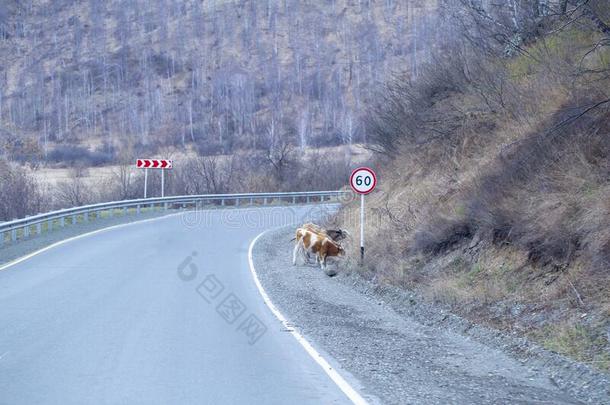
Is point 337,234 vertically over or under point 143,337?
over

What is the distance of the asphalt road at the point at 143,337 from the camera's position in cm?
761

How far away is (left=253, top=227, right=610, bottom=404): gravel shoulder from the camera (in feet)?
25.6

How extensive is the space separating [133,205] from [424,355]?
A: 2989cm

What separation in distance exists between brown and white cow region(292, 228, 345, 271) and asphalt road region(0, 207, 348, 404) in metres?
1.73

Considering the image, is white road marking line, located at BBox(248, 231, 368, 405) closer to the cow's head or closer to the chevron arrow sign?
the cow's head

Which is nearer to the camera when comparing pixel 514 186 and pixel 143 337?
pixel 143 337

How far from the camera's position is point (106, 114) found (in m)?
81.5

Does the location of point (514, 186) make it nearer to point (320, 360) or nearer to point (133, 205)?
point (320, 360)

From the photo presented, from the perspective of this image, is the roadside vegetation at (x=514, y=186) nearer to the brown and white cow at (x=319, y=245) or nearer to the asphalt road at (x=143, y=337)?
the brown and white cow at (x=319, y=245)

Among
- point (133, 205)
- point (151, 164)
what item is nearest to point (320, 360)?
point (133, 205)

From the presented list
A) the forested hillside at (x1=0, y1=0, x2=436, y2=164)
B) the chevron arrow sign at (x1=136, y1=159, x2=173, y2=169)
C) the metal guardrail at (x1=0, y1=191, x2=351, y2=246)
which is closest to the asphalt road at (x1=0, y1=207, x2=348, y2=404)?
the metal guardrail at (x1=0, y1=191, x2=351, y2=246)

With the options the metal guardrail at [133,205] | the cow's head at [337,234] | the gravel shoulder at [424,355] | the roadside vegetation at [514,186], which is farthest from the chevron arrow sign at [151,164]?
the gravel shoulder at [424,355]

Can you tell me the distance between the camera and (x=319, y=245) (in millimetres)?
19328

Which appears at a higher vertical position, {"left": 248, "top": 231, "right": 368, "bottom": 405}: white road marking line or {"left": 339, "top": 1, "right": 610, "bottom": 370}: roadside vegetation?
{"left": 339, "top": 1, "right": 610, "bottom": 370}: roadside vegetation
